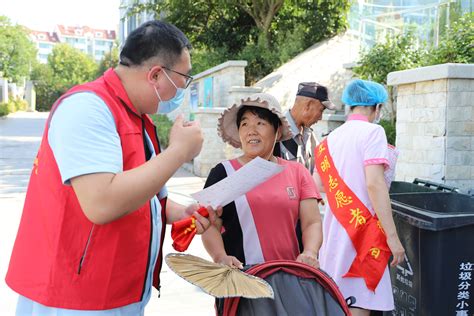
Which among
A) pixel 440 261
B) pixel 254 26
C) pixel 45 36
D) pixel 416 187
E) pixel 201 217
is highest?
pixel 45 36

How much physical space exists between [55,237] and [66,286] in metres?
0.16

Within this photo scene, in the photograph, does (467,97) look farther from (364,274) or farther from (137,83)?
(137,83)

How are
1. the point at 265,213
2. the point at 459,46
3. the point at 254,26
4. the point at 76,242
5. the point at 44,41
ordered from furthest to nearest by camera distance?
1. the point at 44,41
2. the point at 254,26
3. the point at 459,46
4. the point at 265,213
5. the point at 76,242

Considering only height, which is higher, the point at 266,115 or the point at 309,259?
the point at 266,115

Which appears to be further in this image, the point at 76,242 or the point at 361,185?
the point at 361,185

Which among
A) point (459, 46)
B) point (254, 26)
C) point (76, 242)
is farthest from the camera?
point (254, 26)

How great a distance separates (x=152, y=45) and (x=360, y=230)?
1818 mm

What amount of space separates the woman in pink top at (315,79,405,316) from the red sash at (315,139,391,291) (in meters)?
0.02

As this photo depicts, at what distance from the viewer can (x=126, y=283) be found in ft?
→ 6.13

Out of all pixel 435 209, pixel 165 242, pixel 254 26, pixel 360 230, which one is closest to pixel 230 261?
pixel 360 230

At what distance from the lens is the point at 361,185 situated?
10.6ft

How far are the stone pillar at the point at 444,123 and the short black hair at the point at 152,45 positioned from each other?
4.17 metres

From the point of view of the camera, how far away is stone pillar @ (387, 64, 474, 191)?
552 centimetres

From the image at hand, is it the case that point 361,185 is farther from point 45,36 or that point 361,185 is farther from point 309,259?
point 45,36
